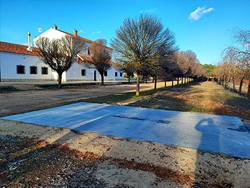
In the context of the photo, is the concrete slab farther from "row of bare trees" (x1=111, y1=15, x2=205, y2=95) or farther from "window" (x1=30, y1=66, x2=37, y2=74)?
"window" (x1=30, y1=66, x2=37, y2=74)

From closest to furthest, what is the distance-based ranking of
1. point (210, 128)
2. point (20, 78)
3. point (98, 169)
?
point (98, 169) < point (210, 128) < point (20, 78)

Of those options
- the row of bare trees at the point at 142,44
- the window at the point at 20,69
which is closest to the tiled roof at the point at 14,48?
the window at the point at 20,69

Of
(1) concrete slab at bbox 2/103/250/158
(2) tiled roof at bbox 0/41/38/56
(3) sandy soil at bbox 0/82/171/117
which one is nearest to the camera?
(1) concrete slab at bbox 2/103/250/158

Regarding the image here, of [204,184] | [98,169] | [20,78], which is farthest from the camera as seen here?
[20,78]

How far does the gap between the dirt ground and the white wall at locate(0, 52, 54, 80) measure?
84.6 feet

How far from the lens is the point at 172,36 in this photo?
13.2m

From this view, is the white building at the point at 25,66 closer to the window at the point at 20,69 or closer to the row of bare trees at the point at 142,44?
the window at the point at 20,69

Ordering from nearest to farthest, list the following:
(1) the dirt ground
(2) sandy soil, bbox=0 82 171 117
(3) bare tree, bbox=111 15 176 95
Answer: (1) the dirt ground → (2) sandy soil, bbox=0 82 171 117 → (3) bare tree, bbox=111 15 176 95

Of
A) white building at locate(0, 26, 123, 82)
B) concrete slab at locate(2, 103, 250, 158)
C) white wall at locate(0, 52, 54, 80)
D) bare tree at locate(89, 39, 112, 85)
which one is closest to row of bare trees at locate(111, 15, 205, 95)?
concrete slab at locate(2, 103, 250, 158)

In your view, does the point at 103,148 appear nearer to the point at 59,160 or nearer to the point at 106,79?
the point at 59,160

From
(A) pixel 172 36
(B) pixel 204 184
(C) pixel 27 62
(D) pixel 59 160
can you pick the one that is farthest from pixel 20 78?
(B) pixel 204 184

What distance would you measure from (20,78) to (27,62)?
302cm

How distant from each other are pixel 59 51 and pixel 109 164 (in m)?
21.5

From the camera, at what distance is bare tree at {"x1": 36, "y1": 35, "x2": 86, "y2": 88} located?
2006cm
